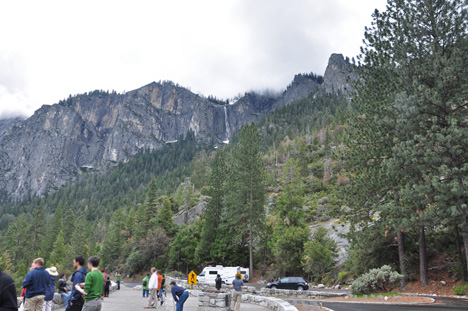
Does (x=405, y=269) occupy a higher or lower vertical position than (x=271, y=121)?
lower

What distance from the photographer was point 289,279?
1062 inches

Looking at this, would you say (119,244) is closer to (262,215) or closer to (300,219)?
(262,215)

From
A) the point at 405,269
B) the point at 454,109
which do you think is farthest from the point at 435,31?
the point at 405,269

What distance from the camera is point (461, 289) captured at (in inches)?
695

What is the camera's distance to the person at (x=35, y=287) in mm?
7551

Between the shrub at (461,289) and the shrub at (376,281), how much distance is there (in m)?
2.71

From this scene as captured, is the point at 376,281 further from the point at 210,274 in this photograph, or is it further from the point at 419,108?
the point at 210,274

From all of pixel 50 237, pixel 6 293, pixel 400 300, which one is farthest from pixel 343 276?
pixel 50 237

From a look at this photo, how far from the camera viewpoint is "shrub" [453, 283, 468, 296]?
17.5 meters

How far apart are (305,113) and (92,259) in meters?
165

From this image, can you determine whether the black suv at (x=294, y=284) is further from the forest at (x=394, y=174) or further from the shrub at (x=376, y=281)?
the shrub at (x=376, y=281)

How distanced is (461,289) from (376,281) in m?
4.26

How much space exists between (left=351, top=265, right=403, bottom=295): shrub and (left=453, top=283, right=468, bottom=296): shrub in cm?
271

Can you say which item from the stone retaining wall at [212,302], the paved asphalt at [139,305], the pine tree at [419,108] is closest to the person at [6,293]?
the stone retaining wall at [212,302]
